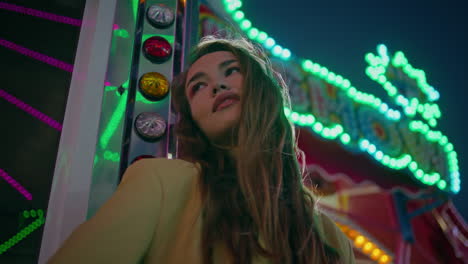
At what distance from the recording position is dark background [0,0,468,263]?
48.8 inches

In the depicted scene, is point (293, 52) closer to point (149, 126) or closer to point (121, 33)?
point (121, 33)

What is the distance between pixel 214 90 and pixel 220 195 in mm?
265

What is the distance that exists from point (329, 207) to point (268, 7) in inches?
68.3

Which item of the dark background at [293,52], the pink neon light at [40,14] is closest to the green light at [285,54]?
the dark background at [293,52]

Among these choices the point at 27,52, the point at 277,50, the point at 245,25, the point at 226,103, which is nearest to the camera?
the point at 226,103

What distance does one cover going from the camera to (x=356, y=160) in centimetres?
260

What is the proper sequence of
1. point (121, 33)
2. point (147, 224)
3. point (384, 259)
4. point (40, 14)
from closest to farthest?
point (147, 224)
point (121, 33)
point (40, 14)
point (384, 259)

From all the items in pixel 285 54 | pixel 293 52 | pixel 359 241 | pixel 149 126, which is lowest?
pixel 359 241

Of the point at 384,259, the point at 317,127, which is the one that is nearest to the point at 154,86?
the point at 317,127

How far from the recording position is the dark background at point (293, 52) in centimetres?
124

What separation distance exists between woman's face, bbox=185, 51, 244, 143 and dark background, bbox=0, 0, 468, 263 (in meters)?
0.54

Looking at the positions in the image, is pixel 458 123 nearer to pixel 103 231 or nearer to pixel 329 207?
pixel 329 207

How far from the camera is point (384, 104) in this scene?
9.53 ft

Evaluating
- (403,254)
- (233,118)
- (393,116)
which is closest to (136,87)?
(233,118)
